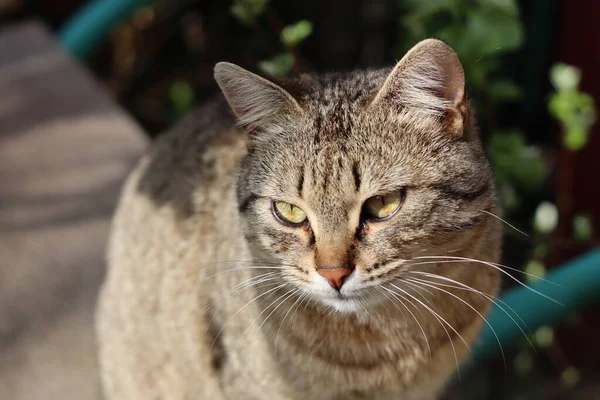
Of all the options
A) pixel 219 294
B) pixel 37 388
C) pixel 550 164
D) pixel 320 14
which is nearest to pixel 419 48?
pixel 219 294

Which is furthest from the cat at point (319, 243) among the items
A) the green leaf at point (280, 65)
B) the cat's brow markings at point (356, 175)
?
the green leaf at point (280, 65)

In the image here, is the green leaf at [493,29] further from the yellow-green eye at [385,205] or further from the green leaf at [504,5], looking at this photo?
the yellow-green eye at [385,205]

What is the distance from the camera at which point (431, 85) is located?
1190mm

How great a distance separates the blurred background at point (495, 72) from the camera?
1.83m

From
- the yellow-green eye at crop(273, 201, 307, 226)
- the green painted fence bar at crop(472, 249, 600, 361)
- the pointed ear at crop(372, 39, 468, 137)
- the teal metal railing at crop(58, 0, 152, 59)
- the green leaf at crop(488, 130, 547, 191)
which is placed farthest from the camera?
the teal metal railing at crop(58, 0, 152, 59)

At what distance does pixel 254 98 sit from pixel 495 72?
1734 mm

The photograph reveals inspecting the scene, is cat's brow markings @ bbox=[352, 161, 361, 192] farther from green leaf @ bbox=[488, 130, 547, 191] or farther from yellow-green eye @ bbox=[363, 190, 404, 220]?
green leaf @ bbox=[488, 130, 547, 191]

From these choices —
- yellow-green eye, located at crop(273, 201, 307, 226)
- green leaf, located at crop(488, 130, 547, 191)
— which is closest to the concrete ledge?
yellow-green eye, located at crop(273, 201, 307, 226)

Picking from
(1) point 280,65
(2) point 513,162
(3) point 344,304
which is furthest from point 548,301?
(1) point 280,65

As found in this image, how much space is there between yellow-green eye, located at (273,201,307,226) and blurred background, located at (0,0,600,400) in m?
0.29

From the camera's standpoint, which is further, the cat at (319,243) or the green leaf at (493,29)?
the green leaf at (493,29)

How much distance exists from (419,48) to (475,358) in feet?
2.69

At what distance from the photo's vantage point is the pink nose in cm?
118

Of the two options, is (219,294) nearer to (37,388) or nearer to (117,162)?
(37,388)
